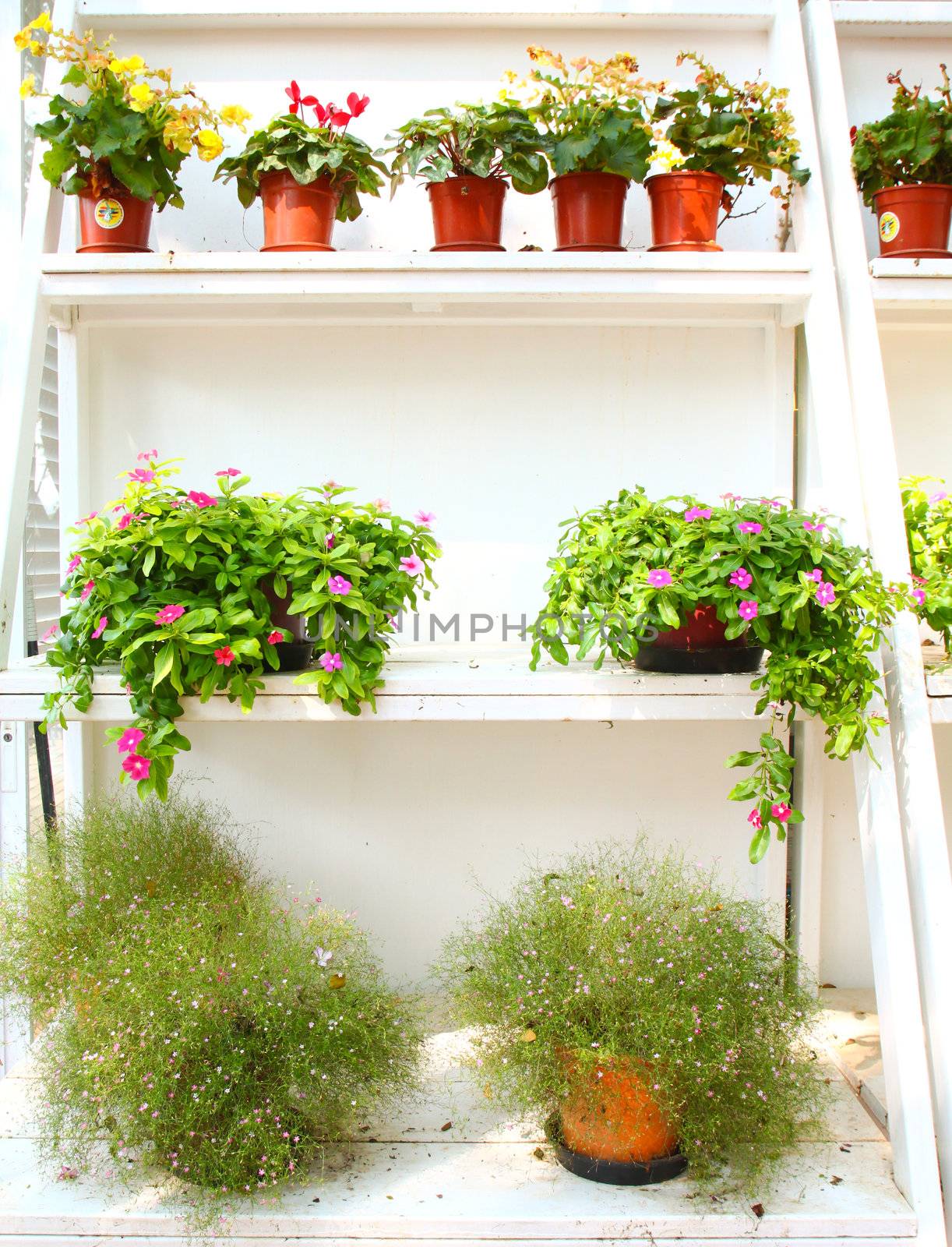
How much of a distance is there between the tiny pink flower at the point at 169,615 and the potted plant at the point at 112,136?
80 centimetres

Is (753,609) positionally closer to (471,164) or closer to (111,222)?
(471,164)

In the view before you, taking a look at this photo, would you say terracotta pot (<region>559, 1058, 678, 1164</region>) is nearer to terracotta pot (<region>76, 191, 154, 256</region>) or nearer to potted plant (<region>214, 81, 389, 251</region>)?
potted plant (<region>214, 81, 389, 251</region>)

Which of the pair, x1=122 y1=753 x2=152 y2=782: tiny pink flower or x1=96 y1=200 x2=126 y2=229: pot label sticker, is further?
x1=96 y1=200 x2=126 y2=229: pot label sticker

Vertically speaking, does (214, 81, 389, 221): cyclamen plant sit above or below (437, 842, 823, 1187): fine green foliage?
above

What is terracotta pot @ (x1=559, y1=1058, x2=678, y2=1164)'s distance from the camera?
1653 millimetres

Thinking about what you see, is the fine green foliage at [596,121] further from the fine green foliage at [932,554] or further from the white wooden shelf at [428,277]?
the fine green foliage at [932,554]

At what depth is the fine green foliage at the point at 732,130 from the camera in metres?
2.08

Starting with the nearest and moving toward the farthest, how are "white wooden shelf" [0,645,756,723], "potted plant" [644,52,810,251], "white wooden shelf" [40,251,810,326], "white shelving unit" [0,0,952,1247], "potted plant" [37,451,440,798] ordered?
"potted plant" [37,451,440,798] < "white wooden shelf" [0,645,756,723] < "white wooden shelf" [40,251,810,326] < "potted plant" [644,52,810,251] < "white shelving unit" [0,0,952,1247]

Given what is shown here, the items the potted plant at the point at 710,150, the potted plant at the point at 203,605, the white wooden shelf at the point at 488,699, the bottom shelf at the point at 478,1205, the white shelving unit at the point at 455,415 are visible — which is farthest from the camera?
the white shelving unit at the point at 455,415

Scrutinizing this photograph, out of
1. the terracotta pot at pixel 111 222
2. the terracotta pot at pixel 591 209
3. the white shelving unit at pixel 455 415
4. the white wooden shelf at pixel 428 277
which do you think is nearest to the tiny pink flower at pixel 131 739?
the white shelving unit at pixel 455 415

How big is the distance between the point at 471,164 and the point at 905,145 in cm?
89

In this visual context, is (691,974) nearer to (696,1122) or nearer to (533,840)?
(696,1122)

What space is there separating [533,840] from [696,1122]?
2.66 ft

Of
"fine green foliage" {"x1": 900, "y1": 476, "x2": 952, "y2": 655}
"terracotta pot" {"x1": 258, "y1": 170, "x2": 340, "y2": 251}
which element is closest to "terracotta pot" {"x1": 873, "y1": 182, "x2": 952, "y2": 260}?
"fine green foliage" {"x1": 900, "y1": 476, "x2": 952, "y2": 655}
